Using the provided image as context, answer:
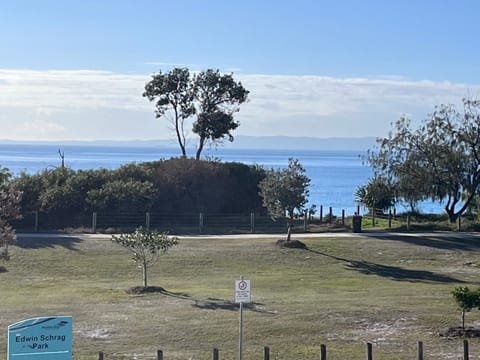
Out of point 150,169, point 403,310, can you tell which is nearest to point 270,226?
point 150,169

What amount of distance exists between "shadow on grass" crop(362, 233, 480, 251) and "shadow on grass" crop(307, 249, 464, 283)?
5.70m

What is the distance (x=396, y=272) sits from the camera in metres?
35.7

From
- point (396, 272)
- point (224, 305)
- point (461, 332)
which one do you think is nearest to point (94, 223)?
point (396, 272)

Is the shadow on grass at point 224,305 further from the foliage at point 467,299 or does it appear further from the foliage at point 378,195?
the foliage at point 378,195

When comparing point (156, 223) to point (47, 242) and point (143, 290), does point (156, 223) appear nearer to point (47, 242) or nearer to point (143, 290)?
point (47, 242)

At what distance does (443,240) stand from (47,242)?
66.5ft

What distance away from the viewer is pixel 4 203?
70.2 ft

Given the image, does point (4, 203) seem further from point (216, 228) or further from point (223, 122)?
point (223, 122)

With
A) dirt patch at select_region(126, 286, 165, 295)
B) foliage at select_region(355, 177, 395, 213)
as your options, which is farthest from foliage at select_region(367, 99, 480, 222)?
dirt patch at select_region(126, 286, 165, 295)

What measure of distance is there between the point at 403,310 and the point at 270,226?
81.4 feet

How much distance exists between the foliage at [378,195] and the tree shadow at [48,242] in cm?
2165

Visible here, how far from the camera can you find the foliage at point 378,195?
5531cm

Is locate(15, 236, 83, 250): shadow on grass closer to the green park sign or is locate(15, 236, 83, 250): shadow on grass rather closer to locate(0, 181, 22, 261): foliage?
locate(0, 181, 22, 261): foliage

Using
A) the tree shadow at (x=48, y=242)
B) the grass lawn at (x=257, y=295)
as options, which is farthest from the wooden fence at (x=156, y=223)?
the grass lawn at (x=257, y=295)
